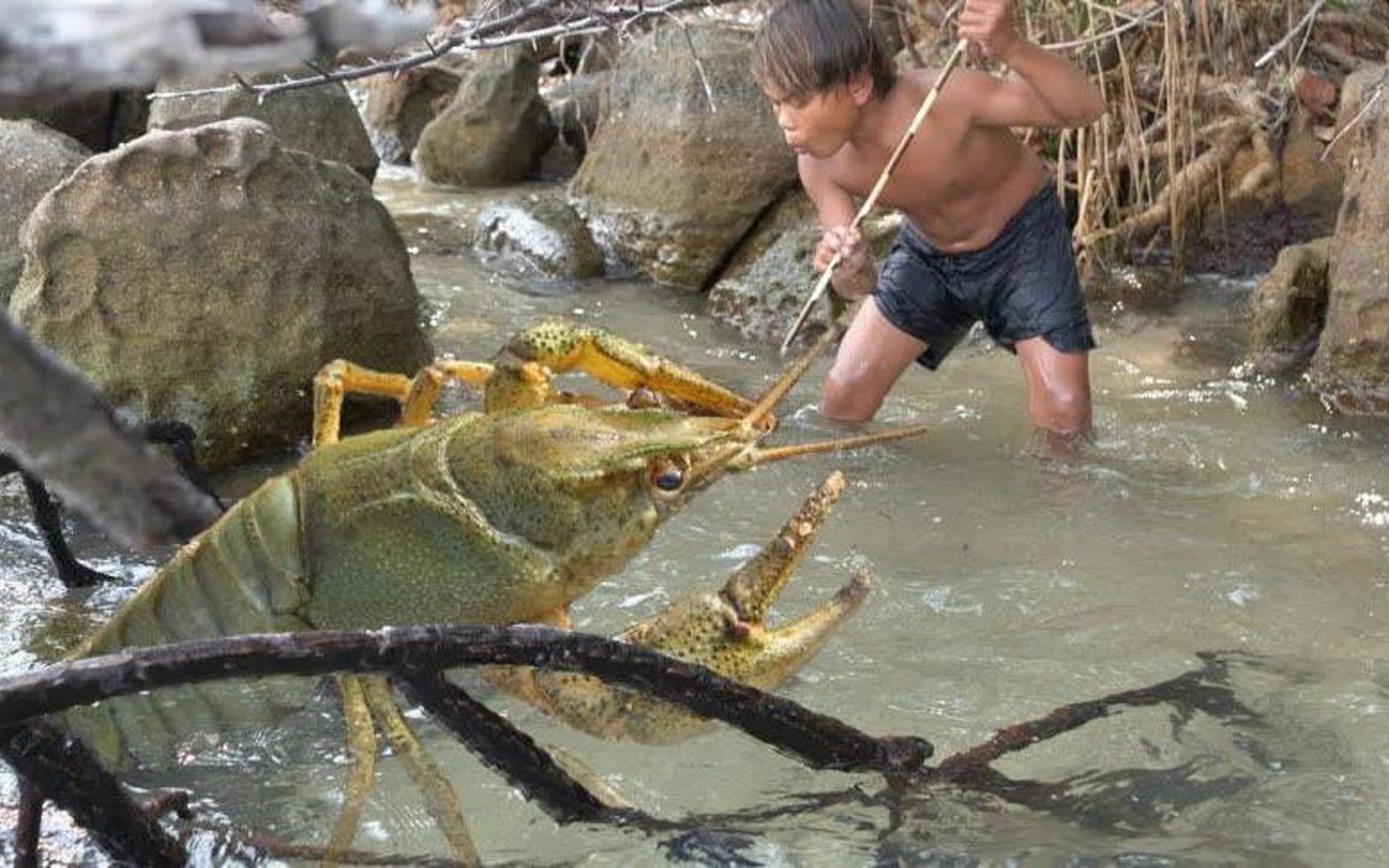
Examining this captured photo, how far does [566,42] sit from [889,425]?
8.01 metres

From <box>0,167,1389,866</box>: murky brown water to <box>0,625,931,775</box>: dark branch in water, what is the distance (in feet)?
1.82

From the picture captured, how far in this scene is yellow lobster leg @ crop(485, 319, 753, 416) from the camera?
3639 mm

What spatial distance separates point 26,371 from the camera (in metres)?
1.05

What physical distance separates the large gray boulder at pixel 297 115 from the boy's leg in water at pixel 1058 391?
483cm

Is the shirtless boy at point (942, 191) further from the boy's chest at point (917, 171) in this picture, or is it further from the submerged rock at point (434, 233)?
the submerged rock at point (434, 233)

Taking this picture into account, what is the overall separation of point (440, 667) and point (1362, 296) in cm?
528

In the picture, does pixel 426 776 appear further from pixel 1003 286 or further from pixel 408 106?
pixel 408 106

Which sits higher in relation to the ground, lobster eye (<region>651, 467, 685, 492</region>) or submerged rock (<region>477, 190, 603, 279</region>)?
lobster eye (<region>651, 467, 685, 492</region>)

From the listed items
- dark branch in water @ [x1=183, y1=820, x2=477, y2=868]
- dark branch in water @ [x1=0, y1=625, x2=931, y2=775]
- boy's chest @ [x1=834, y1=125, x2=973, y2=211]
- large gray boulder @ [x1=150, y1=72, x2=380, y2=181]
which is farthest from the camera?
large gray boulder @ [x1=150, y1=72, x2=380, y2=181]

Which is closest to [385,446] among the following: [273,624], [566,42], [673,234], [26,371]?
[273,624]

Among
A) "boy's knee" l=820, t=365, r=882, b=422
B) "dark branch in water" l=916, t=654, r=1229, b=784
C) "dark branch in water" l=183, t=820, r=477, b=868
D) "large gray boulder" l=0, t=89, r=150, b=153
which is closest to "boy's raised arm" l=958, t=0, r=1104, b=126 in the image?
"boy's knee" l=820, t=365, r=882, b=422

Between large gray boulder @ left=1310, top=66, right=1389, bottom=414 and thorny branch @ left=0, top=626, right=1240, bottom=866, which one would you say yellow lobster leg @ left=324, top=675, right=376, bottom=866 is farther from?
large gray boulder @ left=1310, top=66, right=1389, bottom=414

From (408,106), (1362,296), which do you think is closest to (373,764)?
(1362,296)

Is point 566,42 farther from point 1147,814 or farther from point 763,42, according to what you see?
point 1147,814
